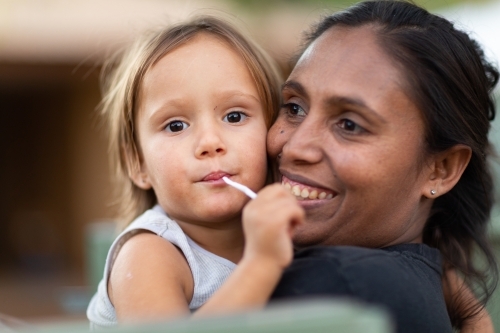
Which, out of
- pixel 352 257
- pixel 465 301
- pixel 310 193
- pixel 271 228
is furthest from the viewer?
pixel 465 301

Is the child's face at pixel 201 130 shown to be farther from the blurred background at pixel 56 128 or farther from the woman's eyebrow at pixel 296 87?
the blurred background at pixel 56 128

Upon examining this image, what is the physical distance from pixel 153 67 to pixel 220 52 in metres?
0.22

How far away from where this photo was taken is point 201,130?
218cm

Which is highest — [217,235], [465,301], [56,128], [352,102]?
[352,102]

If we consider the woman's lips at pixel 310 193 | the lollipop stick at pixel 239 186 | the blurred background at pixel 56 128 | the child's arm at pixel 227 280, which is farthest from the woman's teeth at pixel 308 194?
the blurred background at pixel 56 128

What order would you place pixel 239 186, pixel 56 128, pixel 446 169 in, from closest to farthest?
pixel 239 186
pixel 446 169
pixel 56 128

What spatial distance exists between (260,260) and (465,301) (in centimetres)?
119

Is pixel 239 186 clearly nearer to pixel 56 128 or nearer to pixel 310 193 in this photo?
pixel 310 193

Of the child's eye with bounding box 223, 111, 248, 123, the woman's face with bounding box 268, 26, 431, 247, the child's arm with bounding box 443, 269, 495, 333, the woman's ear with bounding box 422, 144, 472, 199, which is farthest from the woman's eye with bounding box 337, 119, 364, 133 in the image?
the child's arm with bounding box 443, 269, 495, 333

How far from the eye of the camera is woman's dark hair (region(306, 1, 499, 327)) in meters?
2.07

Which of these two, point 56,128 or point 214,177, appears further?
point 56,128

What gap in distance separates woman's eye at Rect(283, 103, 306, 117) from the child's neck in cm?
37

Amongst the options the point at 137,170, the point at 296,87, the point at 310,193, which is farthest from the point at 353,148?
the point at 137,170

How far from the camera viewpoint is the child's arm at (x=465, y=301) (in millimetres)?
2393
